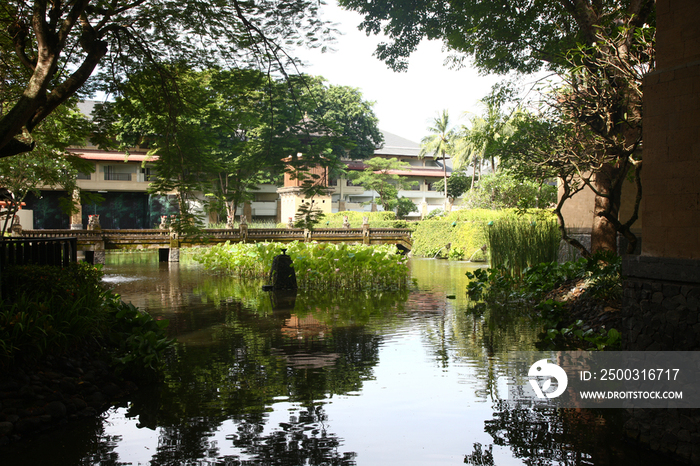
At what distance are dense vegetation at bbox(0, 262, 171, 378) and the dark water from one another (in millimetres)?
450

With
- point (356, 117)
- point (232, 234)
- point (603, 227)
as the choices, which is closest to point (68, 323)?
point (603, 227)

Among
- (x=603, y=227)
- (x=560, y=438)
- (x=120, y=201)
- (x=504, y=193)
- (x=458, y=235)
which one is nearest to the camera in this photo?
(x=560, y=438)

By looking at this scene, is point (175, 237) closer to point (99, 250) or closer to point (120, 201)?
point (99, 250)

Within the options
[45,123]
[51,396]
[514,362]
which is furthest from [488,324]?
[45,123]

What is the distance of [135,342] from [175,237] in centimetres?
1800

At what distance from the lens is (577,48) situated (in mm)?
9305

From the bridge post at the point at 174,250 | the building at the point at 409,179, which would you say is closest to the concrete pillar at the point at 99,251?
the bridge post at the point at 174,250

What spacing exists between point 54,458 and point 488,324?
6.77 meters

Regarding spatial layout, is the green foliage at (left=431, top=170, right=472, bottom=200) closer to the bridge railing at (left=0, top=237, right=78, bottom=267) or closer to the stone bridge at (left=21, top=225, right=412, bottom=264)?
the stone bridge at (left=21, top=225, right=412, bottom=264)

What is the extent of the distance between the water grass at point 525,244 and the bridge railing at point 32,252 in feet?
29.7

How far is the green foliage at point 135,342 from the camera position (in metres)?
5.77

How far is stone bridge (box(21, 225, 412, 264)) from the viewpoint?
22.2 metres

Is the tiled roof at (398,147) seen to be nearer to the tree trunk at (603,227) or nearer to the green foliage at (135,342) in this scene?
the tree trunk at (603,227)

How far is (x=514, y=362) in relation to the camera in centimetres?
643
